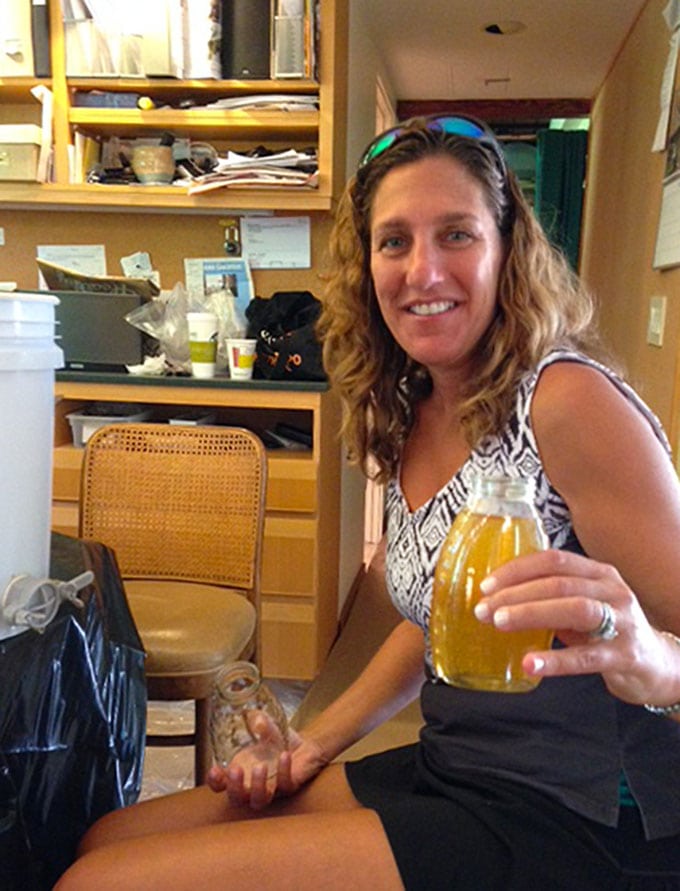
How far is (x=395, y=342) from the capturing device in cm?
123

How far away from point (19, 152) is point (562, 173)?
3512mm

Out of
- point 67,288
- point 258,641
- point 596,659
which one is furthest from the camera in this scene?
point 67,288

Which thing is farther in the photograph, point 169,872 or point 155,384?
point 155,384

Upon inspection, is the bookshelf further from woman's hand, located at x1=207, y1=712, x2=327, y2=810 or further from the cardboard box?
woman's hand, located at x1=207, y1=712, x2=327, y2=810

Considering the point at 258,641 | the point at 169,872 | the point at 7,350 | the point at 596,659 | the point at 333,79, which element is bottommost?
→ the point at 258,641

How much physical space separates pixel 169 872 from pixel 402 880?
0.23m

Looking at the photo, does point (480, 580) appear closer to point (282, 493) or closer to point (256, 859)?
point (256, 859)

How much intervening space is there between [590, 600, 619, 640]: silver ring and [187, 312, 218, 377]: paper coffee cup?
80.5 inches

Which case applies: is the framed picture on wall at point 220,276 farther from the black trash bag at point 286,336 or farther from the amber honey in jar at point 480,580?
the amber honey in jar at point 480,580

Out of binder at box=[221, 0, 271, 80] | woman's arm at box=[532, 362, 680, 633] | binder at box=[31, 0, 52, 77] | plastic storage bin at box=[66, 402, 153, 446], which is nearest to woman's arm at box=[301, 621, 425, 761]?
woman's arm at box=[532, 362, 680, 633]

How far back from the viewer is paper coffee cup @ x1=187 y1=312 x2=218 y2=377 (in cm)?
248

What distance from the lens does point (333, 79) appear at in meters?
2.50

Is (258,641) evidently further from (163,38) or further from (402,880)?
(163,38)

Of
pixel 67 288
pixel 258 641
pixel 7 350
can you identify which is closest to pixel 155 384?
pixel 67 288
